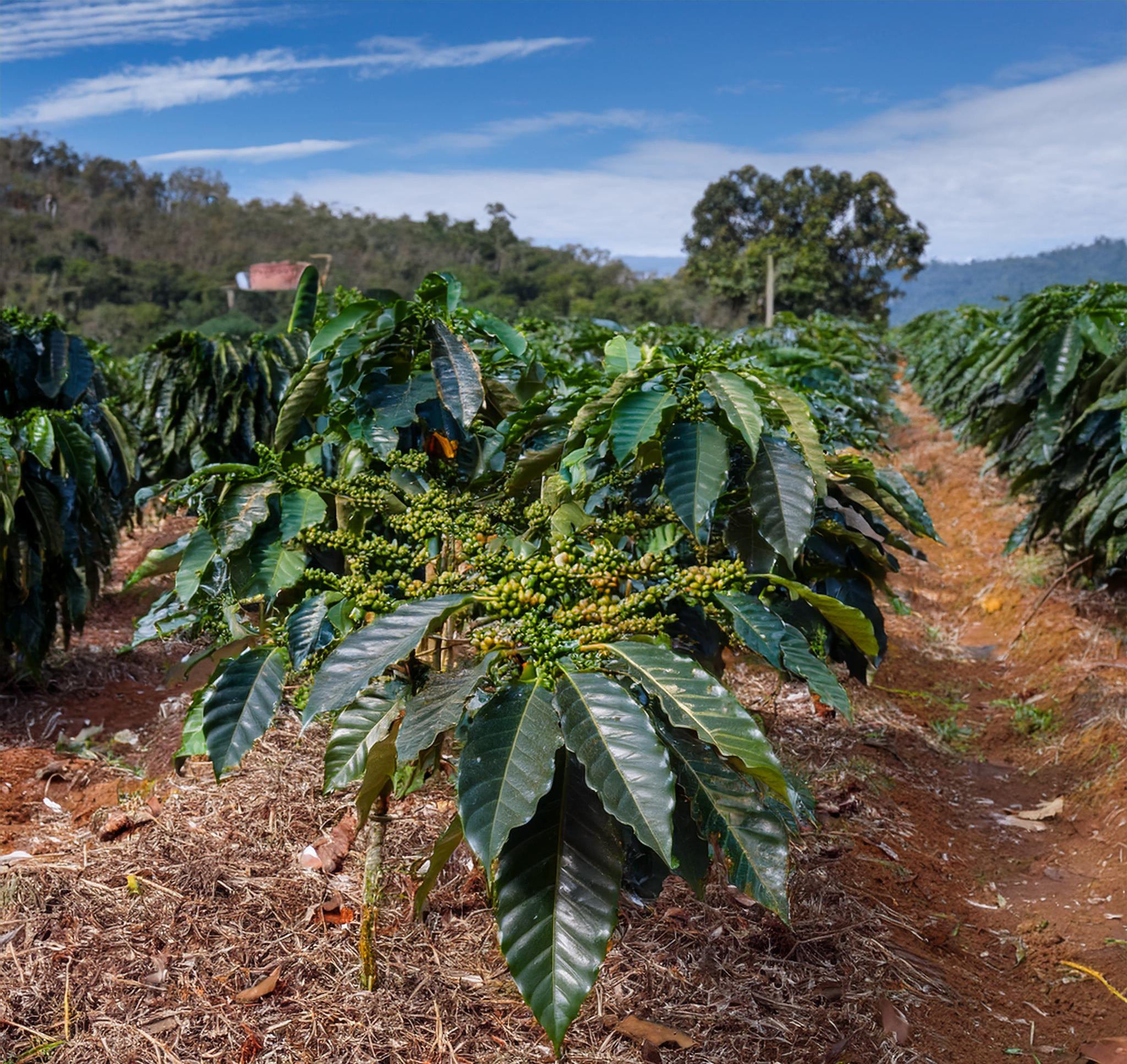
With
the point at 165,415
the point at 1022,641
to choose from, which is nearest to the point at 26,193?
the point at 165,415

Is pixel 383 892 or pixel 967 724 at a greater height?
pixel 383 892

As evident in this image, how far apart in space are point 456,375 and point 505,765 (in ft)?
3.37

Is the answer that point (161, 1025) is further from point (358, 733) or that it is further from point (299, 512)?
point (299, 512)

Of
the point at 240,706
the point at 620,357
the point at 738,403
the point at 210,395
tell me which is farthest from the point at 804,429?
the point at 210,395

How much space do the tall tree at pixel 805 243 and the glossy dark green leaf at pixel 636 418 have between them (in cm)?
3416

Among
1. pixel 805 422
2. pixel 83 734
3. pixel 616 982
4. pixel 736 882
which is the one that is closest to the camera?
pixel 736 882

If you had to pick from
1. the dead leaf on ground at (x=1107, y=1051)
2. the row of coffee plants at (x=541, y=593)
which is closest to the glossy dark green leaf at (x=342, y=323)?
the row of coffee plants at (x=541, y=593)

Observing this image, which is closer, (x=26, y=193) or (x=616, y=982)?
(x=616, y=982)

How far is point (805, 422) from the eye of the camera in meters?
1.64

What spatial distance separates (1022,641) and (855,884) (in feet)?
10.4

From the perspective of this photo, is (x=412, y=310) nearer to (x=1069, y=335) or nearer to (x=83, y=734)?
(x=83, y=734)

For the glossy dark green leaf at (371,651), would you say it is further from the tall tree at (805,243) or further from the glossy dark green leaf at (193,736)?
the tall tree at (805,243)

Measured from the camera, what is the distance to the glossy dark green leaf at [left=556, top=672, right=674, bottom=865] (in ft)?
3.34

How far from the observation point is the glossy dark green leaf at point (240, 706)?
1.46 m
